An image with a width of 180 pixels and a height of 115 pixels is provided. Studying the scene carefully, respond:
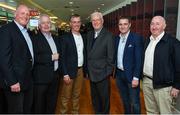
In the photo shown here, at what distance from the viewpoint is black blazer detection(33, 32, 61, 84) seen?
13.1 feet

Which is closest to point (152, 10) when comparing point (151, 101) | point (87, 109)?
point (87, 109)

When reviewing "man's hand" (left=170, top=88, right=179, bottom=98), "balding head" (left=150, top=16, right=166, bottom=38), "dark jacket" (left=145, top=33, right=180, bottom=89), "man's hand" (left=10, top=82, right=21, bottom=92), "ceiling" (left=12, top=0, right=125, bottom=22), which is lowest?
"man's hand" (left=170, top=88, right=179, bottom=98)

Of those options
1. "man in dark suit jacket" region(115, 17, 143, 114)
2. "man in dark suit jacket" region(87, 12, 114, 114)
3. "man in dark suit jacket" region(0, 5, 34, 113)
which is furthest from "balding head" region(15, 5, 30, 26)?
"man in dark suit jacket" region(115, 17, 143, 114)

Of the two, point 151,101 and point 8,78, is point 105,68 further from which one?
point 8,78

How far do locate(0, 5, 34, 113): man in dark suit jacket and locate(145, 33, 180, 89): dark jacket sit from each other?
1.56m

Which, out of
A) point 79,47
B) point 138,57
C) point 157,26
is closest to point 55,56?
point 79,47

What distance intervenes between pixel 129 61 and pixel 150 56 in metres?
0.39

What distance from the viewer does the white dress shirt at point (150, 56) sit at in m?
3.64

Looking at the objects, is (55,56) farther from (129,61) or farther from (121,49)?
(129,61)

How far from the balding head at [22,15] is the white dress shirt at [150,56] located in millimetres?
1573

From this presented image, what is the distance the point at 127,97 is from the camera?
4.19 metres

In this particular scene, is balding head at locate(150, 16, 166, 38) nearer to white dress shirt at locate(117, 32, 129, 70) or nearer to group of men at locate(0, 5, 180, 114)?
group of men at locate(0, 5, 180, 114)

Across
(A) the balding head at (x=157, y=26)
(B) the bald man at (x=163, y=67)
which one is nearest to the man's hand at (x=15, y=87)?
(B) the bald man at (x=163, y=67)

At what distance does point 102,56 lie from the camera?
13.6ft
